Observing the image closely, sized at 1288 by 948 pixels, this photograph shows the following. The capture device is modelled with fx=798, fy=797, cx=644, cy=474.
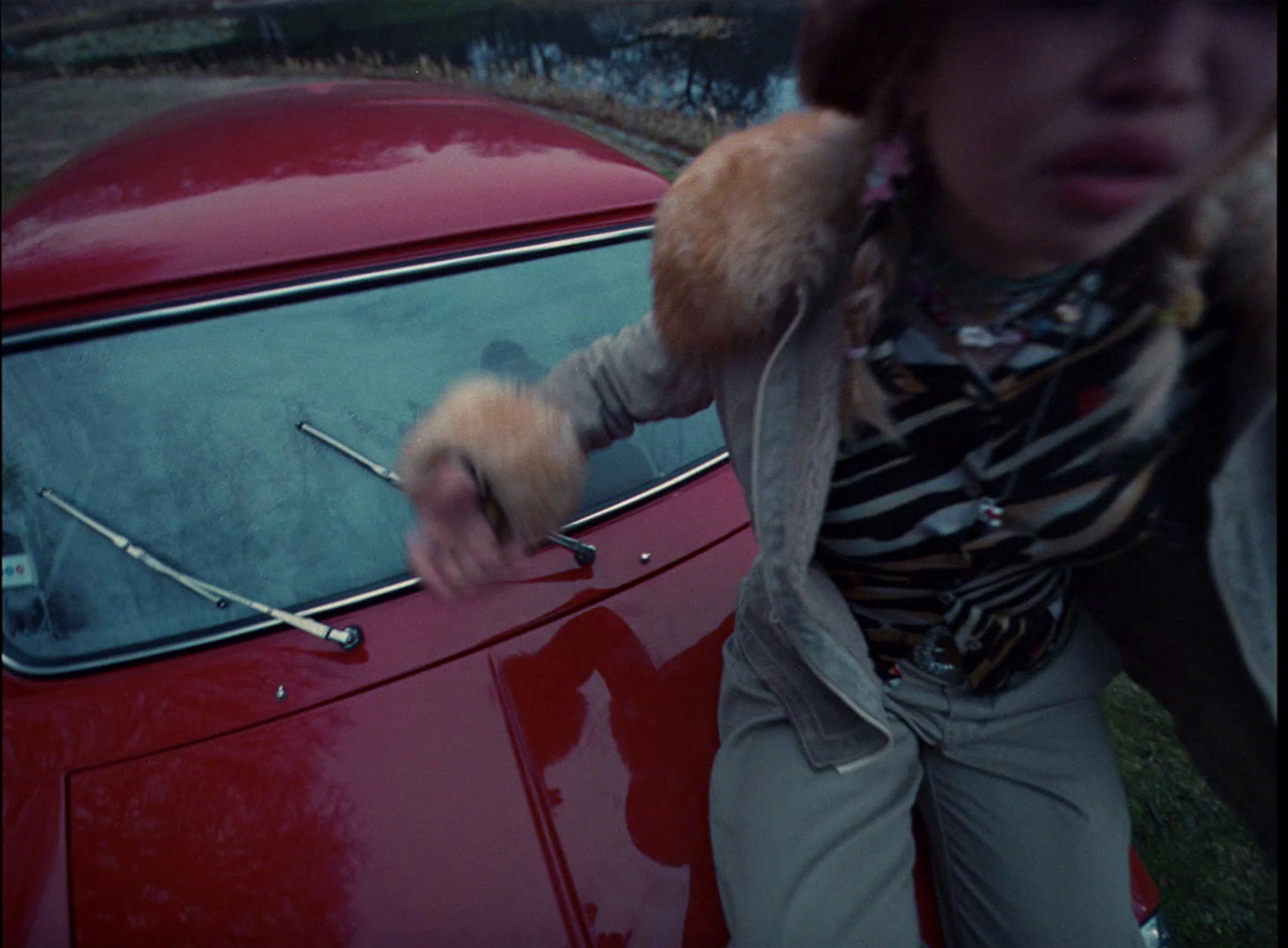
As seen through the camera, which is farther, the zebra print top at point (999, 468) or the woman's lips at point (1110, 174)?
the zebra print top at point (999, 468)

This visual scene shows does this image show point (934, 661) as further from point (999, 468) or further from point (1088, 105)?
point (1088, 105)

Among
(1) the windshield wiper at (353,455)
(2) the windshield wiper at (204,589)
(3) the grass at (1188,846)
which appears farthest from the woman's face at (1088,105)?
(3) the grass at (1188,846)

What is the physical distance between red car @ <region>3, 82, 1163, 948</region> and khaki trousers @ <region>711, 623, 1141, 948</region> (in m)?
0.07

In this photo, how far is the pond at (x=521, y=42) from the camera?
4.92 m

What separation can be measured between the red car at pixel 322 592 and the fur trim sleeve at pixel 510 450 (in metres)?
0.33

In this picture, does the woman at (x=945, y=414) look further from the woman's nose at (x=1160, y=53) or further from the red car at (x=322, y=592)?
the red car at (x=322, y=592)

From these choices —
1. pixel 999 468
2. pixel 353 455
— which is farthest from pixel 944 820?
pixel 353 455

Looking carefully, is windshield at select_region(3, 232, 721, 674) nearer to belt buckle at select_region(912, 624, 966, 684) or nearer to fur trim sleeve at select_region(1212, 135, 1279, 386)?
belt buckle at select_region(912, 624, 966, 684)

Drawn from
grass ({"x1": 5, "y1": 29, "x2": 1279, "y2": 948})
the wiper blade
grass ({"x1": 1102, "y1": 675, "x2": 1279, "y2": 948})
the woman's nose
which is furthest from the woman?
grass ({"x1": 1102, "y1": 675, "x2": 1279, "y2": 948})

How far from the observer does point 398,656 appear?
1177 millimetres

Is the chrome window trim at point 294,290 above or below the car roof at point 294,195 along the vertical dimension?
below

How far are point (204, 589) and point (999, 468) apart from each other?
107cm

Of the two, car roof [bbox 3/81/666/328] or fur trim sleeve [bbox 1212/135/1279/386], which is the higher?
car roof [bbox 3/81/666/328]

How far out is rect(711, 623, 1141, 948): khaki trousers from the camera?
967mm
